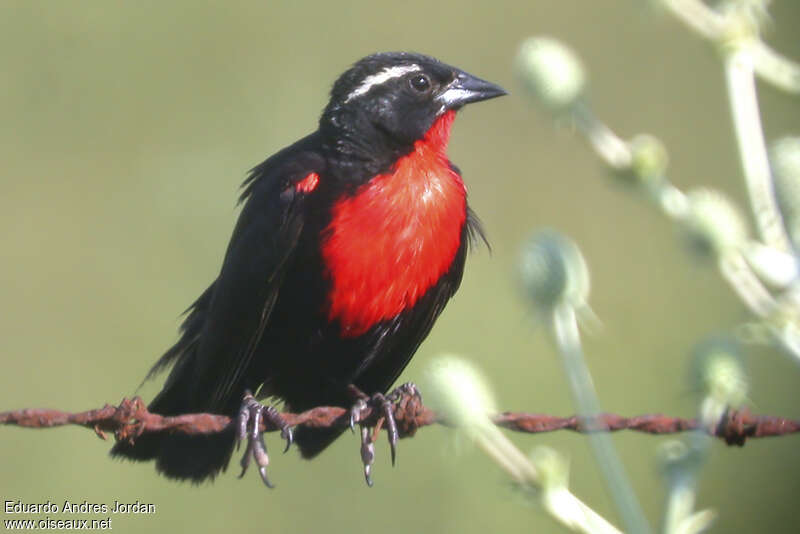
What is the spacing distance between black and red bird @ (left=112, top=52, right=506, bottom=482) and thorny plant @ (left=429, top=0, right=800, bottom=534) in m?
2.21

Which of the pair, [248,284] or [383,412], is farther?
[248,284]

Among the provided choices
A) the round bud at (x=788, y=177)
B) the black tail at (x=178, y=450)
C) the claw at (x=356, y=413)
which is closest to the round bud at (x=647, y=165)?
the round bud at (x=788, y=177)

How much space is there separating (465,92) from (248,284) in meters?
0.96

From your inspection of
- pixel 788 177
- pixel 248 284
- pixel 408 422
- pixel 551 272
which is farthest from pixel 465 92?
pixel 788 177

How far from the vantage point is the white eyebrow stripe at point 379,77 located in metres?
4.41

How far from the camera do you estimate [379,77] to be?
14.5 ft

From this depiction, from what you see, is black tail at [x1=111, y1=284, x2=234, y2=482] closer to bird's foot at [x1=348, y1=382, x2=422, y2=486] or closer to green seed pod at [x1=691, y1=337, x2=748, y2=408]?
bird's foot at [x1=348, y1=382, x2=422, y2=486]

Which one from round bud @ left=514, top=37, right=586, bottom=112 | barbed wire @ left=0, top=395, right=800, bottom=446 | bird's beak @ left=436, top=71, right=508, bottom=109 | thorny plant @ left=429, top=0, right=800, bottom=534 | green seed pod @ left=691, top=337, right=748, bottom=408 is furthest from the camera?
bird's beak @ left=436, top=71, right=508, bottom=109

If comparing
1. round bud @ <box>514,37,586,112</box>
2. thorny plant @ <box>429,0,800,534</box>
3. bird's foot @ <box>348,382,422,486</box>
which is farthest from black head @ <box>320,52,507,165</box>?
thorny plant @ <box>429,0,800,534</box>

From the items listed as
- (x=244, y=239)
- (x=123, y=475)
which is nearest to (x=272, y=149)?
(x=123, y=475)

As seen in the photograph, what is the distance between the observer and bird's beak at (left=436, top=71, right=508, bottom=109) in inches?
174

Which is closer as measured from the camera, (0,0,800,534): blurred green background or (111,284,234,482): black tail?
(111,284,234,482): black tail

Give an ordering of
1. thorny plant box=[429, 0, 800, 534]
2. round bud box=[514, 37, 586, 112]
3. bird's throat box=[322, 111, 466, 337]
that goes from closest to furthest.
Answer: thorny plant box=[429, 0, 800, 534]
round bud box=[514, 37, 586, 112]
bird's throat box=[322, 111, 466, 337]

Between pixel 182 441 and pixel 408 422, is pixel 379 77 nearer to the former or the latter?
pixel 182 441
